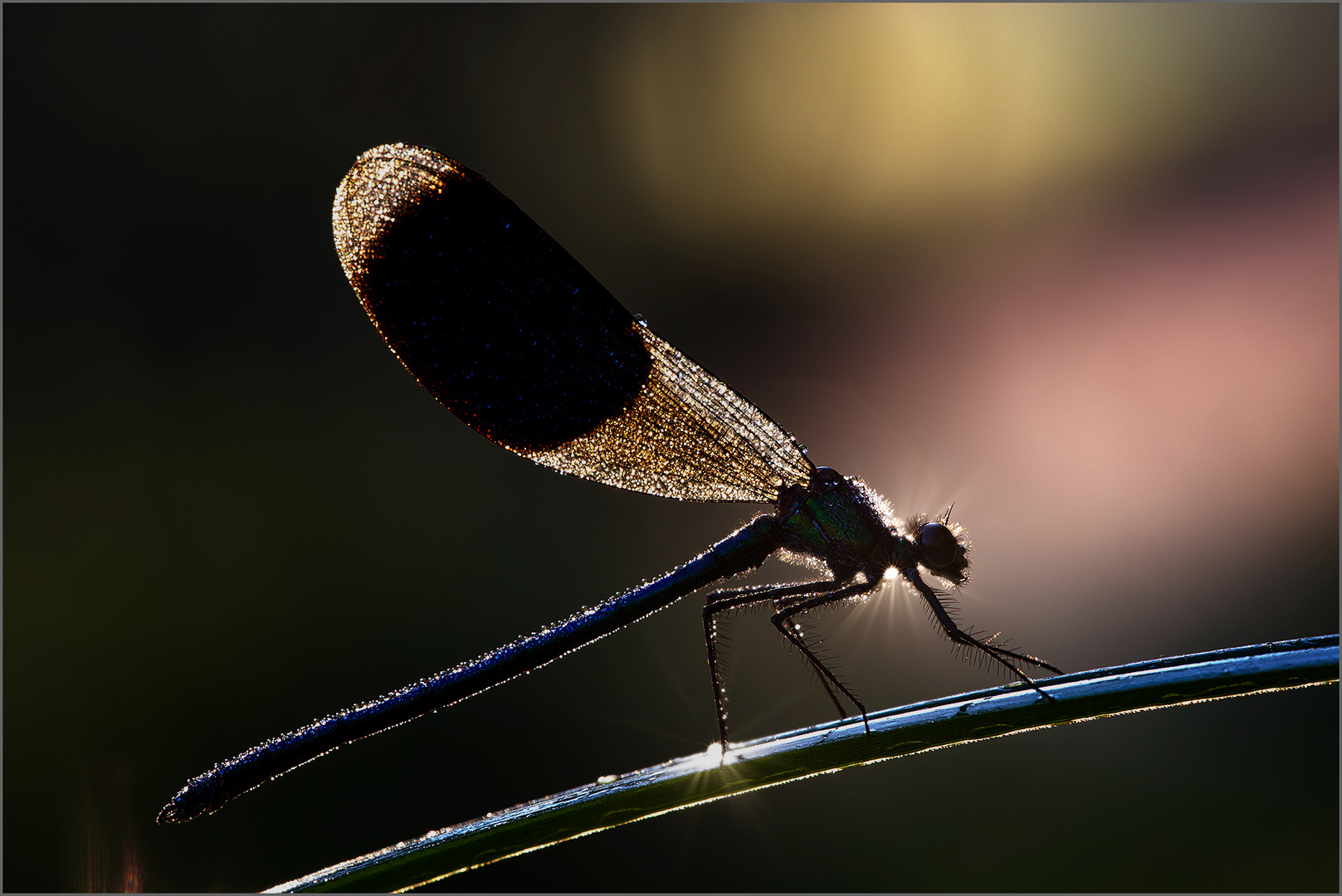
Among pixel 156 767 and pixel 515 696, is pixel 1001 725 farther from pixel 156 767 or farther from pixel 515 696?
pixel 156 767

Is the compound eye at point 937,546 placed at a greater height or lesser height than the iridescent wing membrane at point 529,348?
lesser

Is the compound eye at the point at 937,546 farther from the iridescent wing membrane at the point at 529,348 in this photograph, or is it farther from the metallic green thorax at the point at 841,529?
the iridescent wing membrane at the point at 529,348

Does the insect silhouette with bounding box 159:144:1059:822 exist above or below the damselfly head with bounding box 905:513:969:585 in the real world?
above

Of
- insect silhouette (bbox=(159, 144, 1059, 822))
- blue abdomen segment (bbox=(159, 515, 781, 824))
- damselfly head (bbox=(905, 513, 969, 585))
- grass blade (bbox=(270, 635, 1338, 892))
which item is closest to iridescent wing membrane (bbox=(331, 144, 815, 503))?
insect silhouette (bbox=(159, 144, 1059, 822))

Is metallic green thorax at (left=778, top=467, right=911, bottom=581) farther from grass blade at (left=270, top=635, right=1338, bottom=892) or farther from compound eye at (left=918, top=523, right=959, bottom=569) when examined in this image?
grass blade at (left=270, top=635, right=1338, bottom=892)

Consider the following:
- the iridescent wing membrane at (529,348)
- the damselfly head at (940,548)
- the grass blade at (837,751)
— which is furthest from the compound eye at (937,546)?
the grass blade at (837,751)

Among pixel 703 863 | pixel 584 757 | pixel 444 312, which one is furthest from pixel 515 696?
pixel 444 312

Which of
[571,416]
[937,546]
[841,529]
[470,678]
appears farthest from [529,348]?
[937,546]
